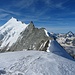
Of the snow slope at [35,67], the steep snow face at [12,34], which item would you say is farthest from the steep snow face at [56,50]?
the steep snow face at [12,34]

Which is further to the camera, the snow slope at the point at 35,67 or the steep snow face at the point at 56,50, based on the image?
the steep snow face at the point at 56,50

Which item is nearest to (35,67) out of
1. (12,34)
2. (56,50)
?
(56,50)

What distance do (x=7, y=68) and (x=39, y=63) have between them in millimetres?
4379

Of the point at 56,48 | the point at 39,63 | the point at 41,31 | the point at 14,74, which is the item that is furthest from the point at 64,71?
the point at 41,31

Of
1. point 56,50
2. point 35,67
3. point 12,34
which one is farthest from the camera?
point 12,34

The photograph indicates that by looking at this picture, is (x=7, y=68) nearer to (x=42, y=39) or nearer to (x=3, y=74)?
(x=3, y=74)

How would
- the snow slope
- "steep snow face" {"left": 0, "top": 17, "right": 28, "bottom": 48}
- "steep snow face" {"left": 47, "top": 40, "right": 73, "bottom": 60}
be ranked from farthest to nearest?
1. "steep snow face" {"left": 0, "top": 17, "right": 28, "bottom": 48}
2. "steep snow face" {"left": 47, "top": 40, "right": 73, "bottom": 60}
3. the snow slope

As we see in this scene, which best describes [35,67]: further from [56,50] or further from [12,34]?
[12,34]

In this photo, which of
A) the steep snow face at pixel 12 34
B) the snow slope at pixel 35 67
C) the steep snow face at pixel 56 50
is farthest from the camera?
the steep snow face at pixel 12 34

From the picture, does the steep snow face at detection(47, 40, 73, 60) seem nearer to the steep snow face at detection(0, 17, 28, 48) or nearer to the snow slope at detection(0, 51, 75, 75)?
the snow slope at detection(0, 51, 75, 75)

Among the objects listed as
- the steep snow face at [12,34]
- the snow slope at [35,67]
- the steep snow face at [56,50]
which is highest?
the steep snow face at [12,34]

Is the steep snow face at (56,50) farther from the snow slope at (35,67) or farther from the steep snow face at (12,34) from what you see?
the steep snow face at (12,34)

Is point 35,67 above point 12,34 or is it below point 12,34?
below

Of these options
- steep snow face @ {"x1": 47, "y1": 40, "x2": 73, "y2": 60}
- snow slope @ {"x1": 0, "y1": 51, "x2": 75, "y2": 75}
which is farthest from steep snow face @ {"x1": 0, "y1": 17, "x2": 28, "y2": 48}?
snow slope @ {"x1": 0, "y1": 51, "x2": 75, "y2": 75}
